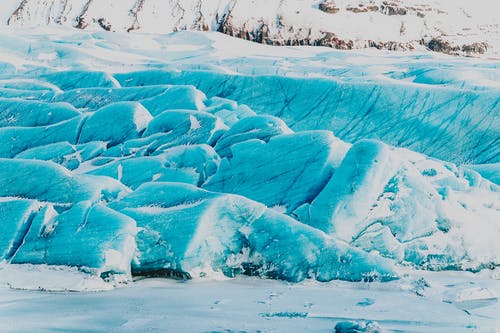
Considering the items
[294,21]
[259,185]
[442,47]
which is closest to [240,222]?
[259,185]

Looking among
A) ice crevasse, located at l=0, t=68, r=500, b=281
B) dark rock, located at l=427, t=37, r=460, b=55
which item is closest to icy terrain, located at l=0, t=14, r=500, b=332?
ice crevasse, located at l=0, t=68, r=500, b=281

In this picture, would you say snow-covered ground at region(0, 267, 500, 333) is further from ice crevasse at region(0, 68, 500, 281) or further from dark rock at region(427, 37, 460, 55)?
dark rock at region(427, 37, 460, 55)

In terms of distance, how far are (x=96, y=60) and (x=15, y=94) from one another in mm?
4429

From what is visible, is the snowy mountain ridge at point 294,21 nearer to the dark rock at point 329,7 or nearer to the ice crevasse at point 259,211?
the dark rock at point 329,7

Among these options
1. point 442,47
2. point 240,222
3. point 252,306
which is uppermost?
point 240,222

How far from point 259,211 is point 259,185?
0.88m

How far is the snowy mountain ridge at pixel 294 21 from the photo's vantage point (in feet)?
74.9

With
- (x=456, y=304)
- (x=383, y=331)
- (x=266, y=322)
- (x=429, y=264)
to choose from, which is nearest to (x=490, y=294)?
(x=456, y=304)

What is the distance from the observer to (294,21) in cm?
2319

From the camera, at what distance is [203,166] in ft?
16.8

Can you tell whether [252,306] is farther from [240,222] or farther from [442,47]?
[442,47]

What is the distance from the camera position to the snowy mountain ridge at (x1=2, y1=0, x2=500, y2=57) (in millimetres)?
22828

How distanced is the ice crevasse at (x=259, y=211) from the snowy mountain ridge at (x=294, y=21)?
17.8 meters

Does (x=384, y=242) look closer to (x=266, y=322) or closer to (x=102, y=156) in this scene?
(x=266, y=322)
